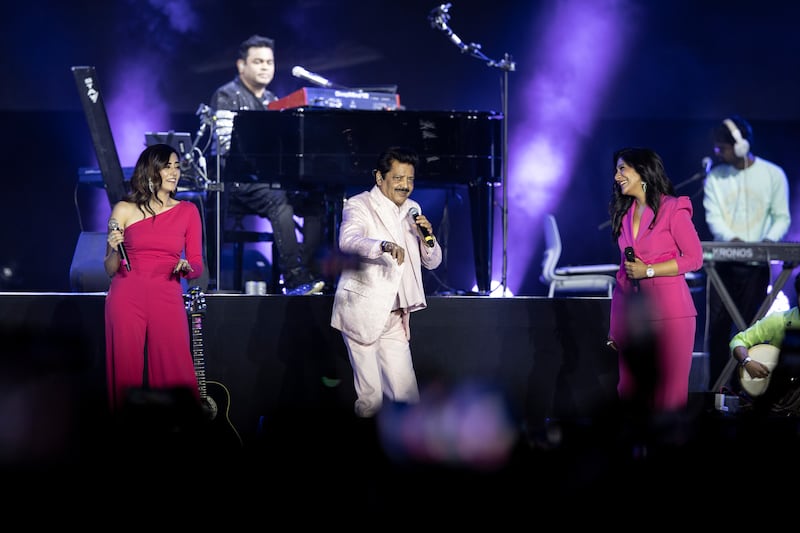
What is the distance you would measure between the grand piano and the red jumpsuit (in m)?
1.56

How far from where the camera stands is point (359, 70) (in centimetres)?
852

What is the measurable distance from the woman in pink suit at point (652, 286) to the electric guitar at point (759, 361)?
643 millimetres

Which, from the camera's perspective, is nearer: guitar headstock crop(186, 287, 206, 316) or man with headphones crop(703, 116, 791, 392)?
guitar headstock crop(186, 287, 206, 316)

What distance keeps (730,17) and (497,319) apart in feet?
14.4

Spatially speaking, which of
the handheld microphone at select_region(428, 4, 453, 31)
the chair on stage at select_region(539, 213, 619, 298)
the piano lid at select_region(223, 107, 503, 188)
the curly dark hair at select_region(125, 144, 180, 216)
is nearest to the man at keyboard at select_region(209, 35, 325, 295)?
the piano lid at select_region(223, 107, 503, 188)

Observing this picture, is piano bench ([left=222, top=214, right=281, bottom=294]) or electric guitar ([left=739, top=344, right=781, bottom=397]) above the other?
piano bench ([left=222, top=214, right=281, bottom=294])

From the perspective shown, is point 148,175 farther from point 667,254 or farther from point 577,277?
point 577,277

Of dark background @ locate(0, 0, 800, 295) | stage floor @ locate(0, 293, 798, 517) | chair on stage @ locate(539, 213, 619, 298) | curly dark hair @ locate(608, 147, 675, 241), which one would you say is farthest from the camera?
dark background @ locate(0, 0, 800, 295)

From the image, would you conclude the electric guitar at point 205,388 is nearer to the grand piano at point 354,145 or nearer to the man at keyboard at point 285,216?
the man at keyboard at point 285,216

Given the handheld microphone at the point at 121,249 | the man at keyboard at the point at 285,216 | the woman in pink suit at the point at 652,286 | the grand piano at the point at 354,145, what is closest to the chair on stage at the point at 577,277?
the grand piano at the point at 354,145

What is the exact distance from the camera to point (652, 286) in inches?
169

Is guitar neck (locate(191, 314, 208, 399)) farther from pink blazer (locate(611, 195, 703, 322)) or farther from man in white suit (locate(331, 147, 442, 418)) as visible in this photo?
pink blazer (locate(611, 195, 703, 322))

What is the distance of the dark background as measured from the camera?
8.35 m

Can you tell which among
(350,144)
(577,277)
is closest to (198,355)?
(350,144)
